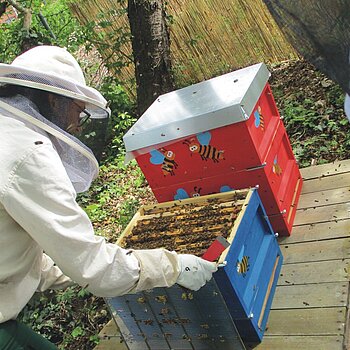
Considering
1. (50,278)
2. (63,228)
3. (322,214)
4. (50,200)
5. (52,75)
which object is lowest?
(322,214)

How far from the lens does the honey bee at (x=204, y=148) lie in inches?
112

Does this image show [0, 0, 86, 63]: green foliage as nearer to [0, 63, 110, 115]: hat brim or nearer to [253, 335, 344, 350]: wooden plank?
[0, 63, 110, 115]: hat brim

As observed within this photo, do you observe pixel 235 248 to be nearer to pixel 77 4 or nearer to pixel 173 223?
pixel 173 223

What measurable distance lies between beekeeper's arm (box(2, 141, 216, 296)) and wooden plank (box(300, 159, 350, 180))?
7.06 ft

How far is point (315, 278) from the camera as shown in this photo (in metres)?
2.67

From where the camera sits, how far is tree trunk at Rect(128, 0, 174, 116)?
5043 mm

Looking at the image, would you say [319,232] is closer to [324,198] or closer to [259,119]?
[324,198]

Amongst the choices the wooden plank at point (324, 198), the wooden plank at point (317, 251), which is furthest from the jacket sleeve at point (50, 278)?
the wooden plank at point (324, 198)

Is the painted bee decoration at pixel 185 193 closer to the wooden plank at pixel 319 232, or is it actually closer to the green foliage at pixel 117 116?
the wooden plank at pixel 319 232

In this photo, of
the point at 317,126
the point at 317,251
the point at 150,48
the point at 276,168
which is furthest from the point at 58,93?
the point at 150,48

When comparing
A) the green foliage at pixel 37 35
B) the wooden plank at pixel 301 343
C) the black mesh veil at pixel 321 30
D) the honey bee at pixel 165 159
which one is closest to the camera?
the black mesh veil at pixel 321 30

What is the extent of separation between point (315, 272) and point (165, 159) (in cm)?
113

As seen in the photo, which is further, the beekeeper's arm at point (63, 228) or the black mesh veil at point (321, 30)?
the beekeeper's arm at point (63, 228)

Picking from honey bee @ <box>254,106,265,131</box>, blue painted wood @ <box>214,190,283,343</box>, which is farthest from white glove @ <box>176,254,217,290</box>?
honey bee @ <box>254,106,265,131</box>
